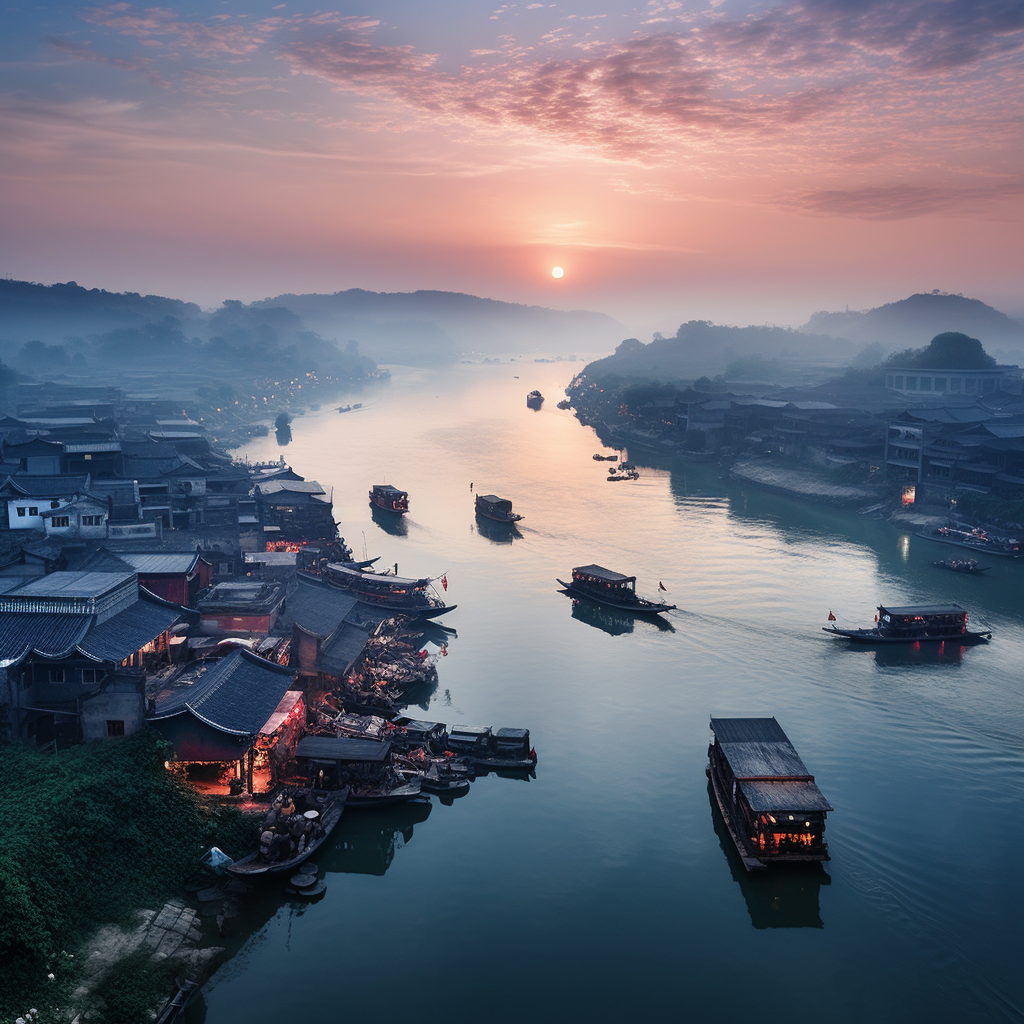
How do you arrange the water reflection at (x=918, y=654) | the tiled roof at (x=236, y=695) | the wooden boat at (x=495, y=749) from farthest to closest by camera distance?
1. the water reflection at (x=918, y=654)
2. the wooden boat at (x=495, y=749)
3. the tiled roof at (x=236, y=695)

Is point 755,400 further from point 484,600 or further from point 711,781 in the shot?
point 711,781

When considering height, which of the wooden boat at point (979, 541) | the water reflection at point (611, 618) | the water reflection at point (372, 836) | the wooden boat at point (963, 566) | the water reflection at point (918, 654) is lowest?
the water reflection at point (372, 836)

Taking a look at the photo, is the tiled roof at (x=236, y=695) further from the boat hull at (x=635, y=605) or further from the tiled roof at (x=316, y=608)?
the boat hull at (x=635, y=605)

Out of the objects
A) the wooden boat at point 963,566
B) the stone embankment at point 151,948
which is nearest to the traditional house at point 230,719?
Result: the stone embankment at point 151,948

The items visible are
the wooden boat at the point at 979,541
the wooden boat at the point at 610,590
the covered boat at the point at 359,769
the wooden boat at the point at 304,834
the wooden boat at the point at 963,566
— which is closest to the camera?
the wooden boat at the point at 304,834

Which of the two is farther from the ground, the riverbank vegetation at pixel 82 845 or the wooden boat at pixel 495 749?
the riverbank vegetation at pixel 82 845

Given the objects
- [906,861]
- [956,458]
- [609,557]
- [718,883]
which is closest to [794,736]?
[906,861]

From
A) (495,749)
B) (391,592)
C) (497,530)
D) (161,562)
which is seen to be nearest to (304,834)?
(495,749)

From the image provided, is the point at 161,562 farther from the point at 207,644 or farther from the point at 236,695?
the point at 236,695
